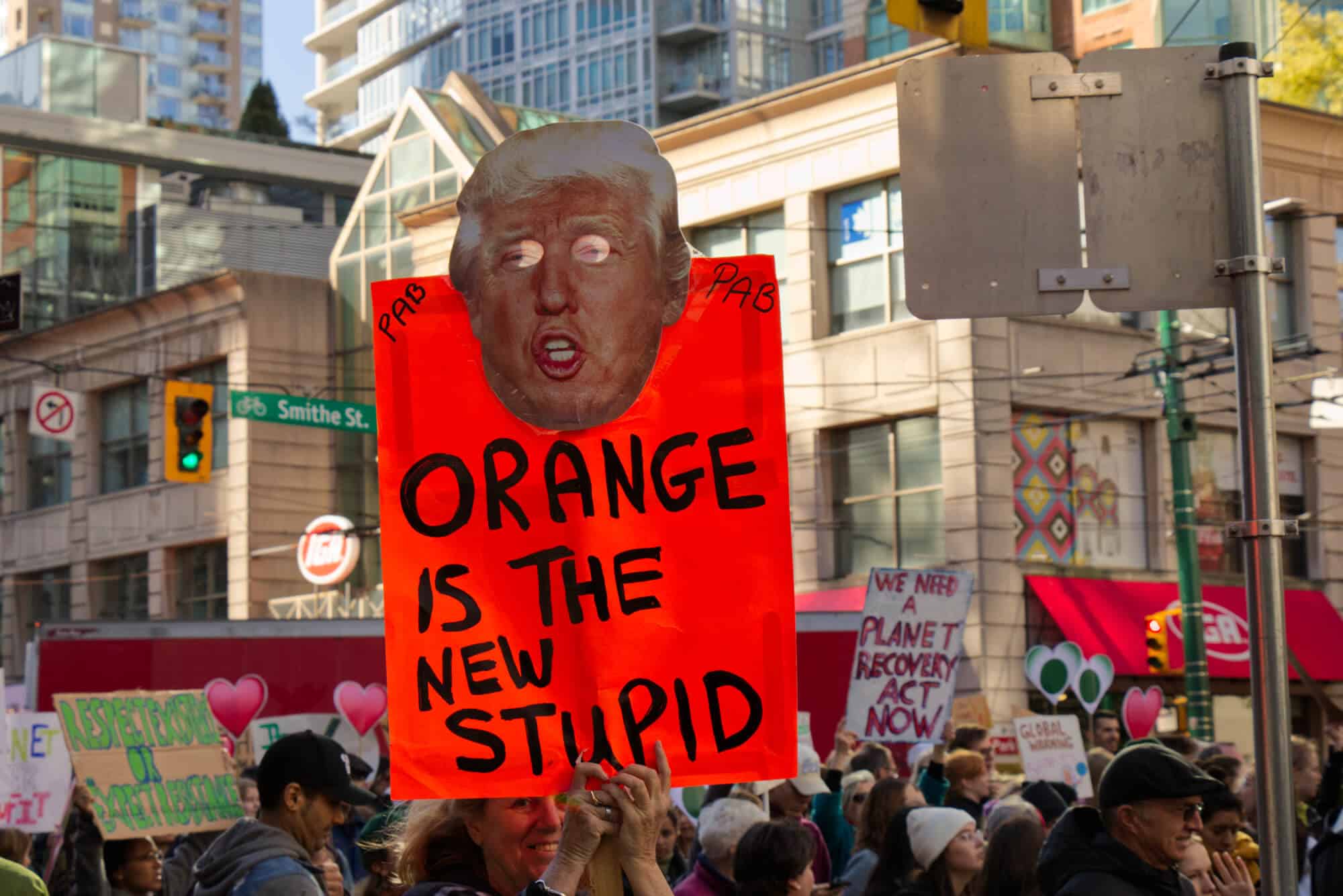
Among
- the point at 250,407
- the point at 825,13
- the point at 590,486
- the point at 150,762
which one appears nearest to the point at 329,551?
the point at 250,407

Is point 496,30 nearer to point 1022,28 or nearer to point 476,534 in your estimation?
point 1022,28

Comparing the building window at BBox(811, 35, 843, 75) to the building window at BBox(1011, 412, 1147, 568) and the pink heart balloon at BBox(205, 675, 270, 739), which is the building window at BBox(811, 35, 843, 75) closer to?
the building window at BBox(1011, 412, 1147, 568)

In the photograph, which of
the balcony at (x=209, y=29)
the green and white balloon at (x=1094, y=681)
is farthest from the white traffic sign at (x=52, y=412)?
A: the balcony at (x=209, y=29)

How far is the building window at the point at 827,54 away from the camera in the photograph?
7988cm

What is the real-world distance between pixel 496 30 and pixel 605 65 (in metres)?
8.11

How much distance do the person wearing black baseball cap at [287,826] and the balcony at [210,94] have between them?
140 meters

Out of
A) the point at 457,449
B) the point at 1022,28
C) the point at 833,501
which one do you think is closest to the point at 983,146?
the point at 457,449

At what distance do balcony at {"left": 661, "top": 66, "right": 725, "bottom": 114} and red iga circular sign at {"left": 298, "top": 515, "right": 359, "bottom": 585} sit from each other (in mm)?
47552

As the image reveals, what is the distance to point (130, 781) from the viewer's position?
8.67m

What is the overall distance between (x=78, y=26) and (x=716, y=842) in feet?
433

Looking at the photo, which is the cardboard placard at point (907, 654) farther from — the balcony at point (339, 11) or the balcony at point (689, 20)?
the balcony at point (339, 11)

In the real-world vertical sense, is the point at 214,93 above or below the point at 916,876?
above

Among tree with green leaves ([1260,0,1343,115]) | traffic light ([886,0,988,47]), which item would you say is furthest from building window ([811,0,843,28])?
traffic light ([886,0,988,47])

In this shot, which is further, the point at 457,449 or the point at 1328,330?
the point at 1328,330
